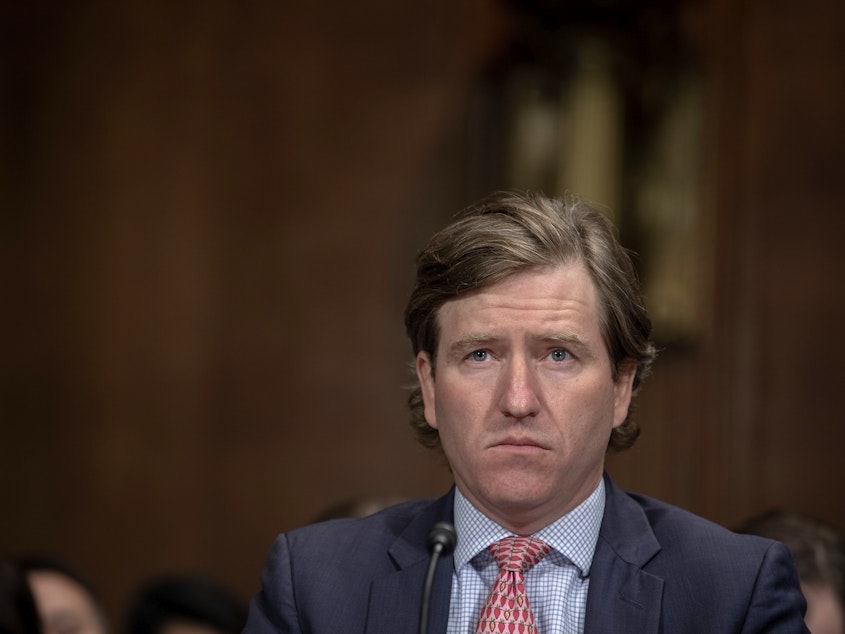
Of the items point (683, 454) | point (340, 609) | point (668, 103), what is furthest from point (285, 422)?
point (340, 609)

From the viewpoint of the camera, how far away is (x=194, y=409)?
19.0 feet

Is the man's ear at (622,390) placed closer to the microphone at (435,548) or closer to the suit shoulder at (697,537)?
the suit shoulder at (697,537)

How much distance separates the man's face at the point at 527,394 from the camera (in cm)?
235

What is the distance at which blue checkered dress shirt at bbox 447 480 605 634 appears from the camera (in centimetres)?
237

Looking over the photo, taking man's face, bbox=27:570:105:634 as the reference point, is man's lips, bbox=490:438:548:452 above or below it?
above

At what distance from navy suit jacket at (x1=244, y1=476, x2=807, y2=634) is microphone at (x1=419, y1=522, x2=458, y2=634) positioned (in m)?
0.20

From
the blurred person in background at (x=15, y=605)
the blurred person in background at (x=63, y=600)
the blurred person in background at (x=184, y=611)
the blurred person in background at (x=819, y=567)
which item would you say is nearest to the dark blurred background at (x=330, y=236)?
the blurred person in background at (x=184, y=611)

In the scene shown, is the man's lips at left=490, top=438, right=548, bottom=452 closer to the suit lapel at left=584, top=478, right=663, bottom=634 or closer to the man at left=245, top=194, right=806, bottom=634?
the man at left=245, top=194, right=806, bottom=634

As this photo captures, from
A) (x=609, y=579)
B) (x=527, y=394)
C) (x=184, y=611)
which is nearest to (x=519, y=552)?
(x=609, y=579)

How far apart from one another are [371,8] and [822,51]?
1.90 metres

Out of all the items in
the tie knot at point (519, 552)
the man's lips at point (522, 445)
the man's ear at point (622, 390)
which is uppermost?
the man's ear at point (622, 390)

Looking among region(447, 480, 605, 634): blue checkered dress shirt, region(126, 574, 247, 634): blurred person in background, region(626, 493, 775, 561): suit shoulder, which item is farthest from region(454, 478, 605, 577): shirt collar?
region(126, 574, 247, 634): blurred person in background

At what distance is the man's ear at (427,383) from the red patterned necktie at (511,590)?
0.96 ft

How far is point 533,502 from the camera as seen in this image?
2.37m
